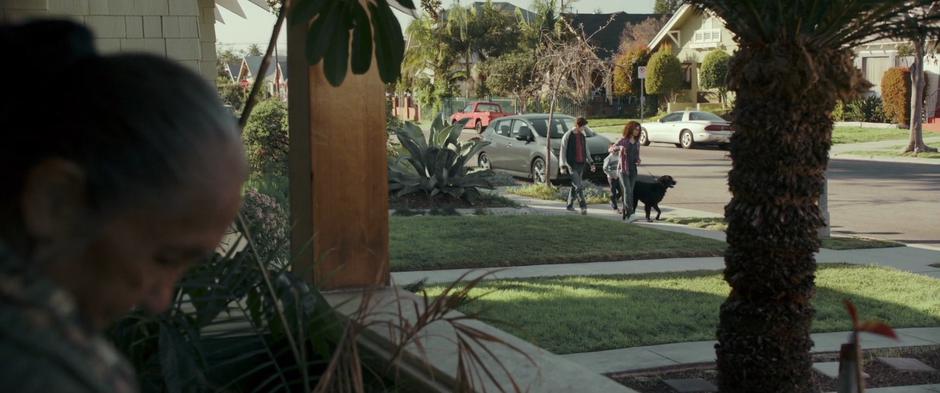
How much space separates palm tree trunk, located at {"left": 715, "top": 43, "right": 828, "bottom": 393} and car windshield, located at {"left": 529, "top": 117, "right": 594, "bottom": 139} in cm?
1731

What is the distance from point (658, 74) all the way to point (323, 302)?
48.5 metres

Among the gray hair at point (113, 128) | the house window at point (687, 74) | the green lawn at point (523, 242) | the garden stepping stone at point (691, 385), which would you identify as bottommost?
the garden stepping stone at point (691, 385)

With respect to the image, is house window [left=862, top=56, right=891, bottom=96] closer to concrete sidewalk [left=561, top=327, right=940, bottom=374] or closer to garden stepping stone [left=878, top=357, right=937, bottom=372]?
concrete sidewalk [left=561, top=327, right=940, bottom=374]

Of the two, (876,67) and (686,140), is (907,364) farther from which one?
(876,67)

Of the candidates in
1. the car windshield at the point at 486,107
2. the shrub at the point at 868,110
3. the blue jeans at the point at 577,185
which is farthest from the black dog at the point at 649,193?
the car windshield at the point at 486,107

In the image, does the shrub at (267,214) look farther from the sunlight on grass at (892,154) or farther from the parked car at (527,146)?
the sunlight on grass at (892,154)

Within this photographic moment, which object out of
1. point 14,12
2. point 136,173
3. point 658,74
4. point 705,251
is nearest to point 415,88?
point 658,74

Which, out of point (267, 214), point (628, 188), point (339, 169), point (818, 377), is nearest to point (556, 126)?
point (628, 188)

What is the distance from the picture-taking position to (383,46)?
396 centimetres

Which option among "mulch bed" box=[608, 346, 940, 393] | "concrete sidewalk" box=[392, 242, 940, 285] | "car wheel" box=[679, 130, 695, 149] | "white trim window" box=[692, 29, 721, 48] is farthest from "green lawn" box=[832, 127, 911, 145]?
"mulch bed" box=[608, 346, 940, 393]

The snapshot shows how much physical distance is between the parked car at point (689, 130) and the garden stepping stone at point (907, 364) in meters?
26.6

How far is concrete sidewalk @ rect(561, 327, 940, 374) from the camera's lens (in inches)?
302

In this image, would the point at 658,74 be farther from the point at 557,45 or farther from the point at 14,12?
the point at 14,12

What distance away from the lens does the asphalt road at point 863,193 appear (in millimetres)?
16477
